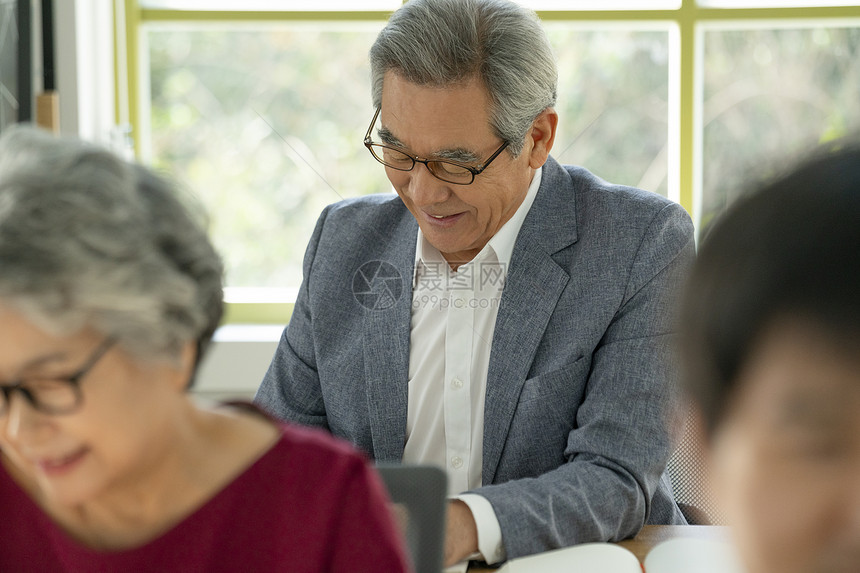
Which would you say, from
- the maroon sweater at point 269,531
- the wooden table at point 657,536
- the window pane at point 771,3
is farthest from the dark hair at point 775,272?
the window pane at point 771,3

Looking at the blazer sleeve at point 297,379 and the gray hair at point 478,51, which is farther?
the blazer sleeve at point 297,379

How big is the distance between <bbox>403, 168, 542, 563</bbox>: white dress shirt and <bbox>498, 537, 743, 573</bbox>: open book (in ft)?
1.32

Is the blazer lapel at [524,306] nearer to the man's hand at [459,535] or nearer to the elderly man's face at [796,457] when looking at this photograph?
the man's hand at [459,535]

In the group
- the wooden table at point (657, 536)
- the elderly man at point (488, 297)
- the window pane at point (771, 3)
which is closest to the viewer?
the wooden table at point (657, 536)

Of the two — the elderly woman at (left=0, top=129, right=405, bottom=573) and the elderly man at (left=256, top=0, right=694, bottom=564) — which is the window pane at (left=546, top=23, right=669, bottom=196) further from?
the elderly woman at (left=0, top=129, right=405, bottom=573)

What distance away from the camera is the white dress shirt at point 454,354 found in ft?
5.43

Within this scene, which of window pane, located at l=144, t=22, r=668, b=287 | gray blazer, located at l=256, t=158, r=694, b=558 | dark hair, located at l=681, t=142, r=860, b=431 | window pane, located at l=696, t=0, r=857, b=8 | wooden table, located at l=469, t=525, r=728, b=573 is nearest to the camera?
dark hair, located at l=681, t=142, r=860, b=431

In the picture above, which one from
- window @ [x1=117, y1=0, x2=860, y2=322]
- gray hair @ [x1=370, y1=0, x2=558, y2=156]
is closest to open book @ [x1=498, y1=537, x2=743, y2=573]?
gray hair @ [x1=370, y1=0, x2=558, y2=156]

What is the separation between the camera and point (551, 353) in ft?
5.33

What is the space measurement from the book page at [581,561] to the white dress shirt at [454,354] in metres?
0.40

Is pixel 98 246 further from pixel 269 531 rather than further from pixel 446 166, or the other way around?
pixel 446 166

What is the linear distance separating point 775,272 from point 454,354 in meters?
1.30

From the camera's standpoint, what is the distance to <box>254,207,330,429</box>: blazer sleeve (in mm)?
1758

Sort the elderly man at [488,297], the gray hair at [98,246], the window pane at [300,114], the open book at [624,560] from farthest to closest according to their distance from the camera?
the window pane at [300,114]
the elderly man at [488,297]
the open book at [624,560]
the gray hair at [98,246]
